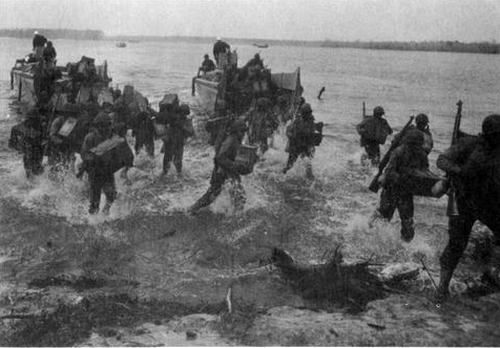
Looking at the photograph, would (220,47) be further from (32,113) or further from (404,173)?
(404,173)

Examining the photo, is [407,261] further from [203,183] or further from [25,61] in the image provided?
[25,61]

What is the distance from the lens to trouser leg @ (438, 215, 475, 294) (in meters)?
5.78

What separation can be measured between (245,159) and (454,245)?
3833 mm

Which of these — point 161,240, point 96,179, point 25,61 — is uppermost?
point 25,61

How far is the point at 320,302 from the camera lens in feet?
19.0

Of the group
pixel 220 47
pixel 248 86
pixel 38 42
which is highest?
pixel 220 47

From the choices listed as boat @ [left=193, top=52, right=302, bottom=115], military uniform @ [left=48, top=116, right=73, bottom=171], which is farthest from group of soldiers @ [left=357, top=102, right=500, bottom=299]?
boat @ [left=193, top=52, right=302, bottom=115]

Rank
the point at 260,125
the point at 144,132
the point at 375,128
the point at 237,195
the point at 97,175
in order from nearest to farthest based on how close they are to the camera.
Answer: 1. the point at 97,175
2. the point at 237,195
3. the point at 375,128
4. the point at 144,132
5. the point at 260,125

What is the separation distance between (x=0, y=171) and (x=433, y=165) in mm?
10940

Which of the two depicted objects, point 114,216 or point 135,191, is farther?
point 135,191

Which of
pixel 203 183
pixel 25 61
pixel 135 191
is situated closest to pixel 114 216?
pixel 135 191

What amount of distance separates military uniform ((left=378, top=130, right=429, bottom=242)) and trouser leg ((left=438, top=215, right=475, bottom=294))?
5.05 ft

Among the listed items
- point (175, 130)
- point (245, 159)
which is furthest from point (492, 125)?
point (175, 130)

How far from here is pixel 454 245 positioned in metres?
5.85
